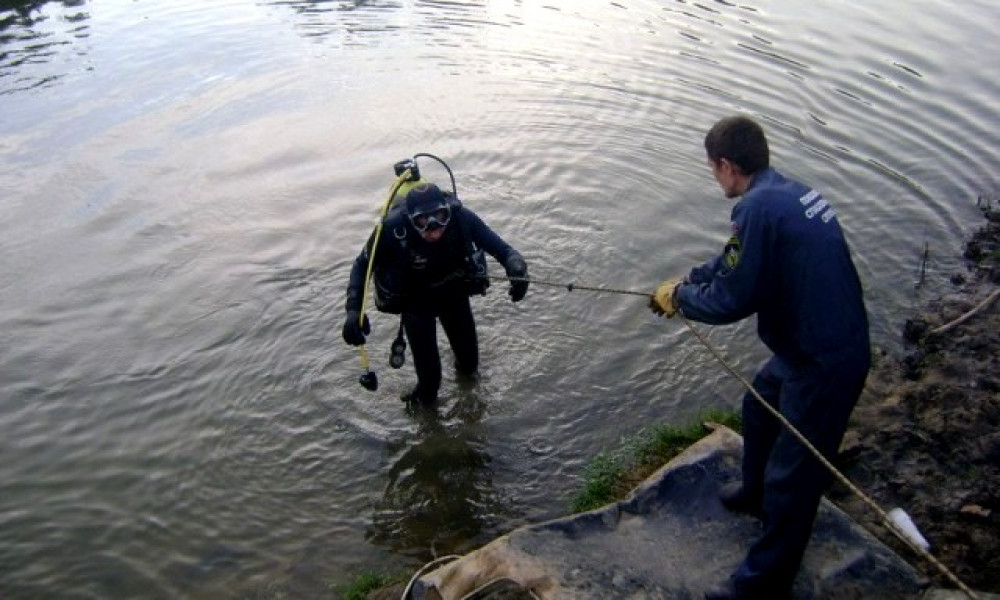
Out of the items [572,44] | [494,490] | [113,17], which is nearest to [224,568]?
[494,490]

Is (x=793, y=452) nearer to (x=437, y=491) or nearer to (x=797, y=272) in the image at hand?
(x=797, y=272)

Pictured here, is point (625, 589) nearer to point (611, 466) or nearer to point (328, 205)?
point (611, 466)

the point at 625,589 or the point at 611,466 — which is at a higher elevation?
the point at 625,589

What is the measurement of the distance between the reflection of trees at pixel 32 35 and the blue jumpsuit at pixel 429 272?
10616 millimetres

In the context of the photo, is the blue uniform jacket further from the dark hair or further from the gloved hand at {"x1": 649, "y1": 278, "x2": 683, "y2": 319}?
the gloved hand at {"x1": 649, "y1": 278, "x2": 683, "y2": 319}

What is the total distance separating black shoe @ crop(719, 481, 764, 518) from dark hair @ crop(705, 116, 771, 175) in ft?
6.30

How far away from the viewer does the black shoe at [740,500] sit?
4.58 meters

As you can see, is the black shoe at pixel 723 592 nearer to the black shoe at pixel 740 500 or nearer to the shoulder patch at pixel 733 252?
the black shoe at pixel 740 500

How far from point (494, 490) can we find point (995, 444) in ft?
11.1

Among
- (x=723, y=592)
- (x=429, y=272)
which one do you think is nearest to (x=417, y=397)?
(x=429, y=272)

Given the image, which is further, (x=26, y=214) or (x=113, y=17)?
(x=113, y=17)

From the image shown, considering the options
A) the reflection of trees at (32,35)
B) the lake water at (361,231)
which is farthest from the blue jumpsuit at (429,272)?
the reflection of trees at (32,35)

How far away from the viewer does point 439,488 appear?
6.01 m

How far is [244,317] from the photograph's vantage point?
802 centimetres
